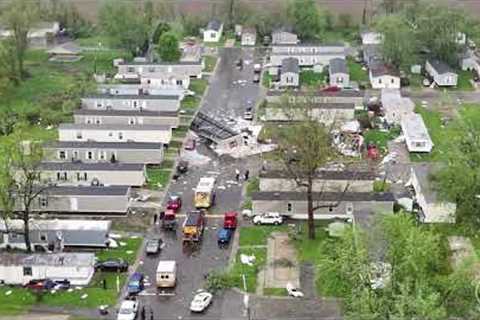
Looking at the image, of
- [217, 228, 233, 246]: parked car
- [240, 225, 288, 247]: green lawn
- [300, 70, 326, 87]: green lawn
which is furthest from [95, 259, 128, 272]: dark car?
[300, 70, 326, 87]: green lawn

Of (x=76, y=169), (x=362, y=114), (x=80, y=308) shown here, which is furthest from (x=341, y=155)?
(x=80, y=308)

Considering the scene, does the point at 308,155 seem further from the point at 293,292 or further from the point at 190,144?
the point at 190,144

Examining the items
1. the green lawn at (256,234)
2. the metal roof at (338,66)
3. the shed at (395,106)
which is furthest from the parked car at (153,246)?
the metal roof at (338,66)

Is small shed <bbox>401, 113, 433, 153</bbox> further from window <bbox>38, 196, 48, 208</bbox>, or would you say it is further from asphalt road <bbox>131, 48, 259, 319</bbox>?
window <bbox>38, 196, 48, 208</bbox>

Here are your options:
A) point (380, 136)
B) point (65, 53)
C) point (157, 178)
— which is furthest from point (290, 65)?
point (157, 178)

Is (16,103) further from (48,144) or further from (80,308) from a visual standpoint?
(80,308)

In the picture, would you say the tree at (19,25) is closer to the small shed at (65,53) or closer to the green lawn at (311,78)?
the small shed at (65,53)
